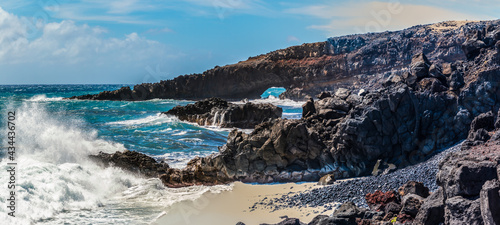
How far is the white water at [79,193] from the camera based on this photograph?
1252 cm

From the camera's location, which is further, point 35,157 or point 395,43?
point 395,43

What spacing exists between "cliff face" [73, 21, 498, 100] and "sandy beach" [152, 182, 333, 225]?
53223 millimetres

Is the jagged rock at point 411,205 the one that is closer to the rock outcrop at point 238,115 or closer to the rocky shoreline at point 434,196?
the rocky shoreline at point 434,196

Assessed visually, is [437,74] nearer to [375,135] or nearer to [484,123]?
[375,135]

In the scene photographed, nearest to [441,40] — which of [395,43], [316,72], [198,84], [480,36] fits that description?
[395,43]

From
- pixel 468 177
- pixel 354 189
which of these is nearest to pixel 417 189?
pixel 468 177

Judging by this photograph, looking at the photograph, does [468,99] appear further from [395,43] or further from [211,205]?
[395,43]

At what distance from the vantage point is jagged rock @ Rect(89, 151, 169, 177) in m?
17.6

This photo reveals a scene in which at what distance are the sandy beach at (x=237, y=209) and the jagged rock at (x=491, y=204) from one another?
19.2 feet

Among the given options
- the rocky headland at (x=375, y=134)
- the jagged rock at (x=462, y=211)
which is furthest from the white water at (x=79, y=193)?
the jagged rock at (x=462, y=211)

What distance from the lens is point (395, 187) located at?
12609 mm

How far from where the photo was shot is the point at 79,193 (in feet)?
47.4

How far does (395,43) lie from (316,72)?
46.6ft

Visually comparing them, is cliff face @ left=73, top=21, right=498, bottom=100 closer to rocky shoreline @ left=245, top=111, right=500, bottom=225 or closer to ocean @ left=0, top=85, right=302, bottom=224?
ocean @ left=0, top=85, right=302, bottom=224
